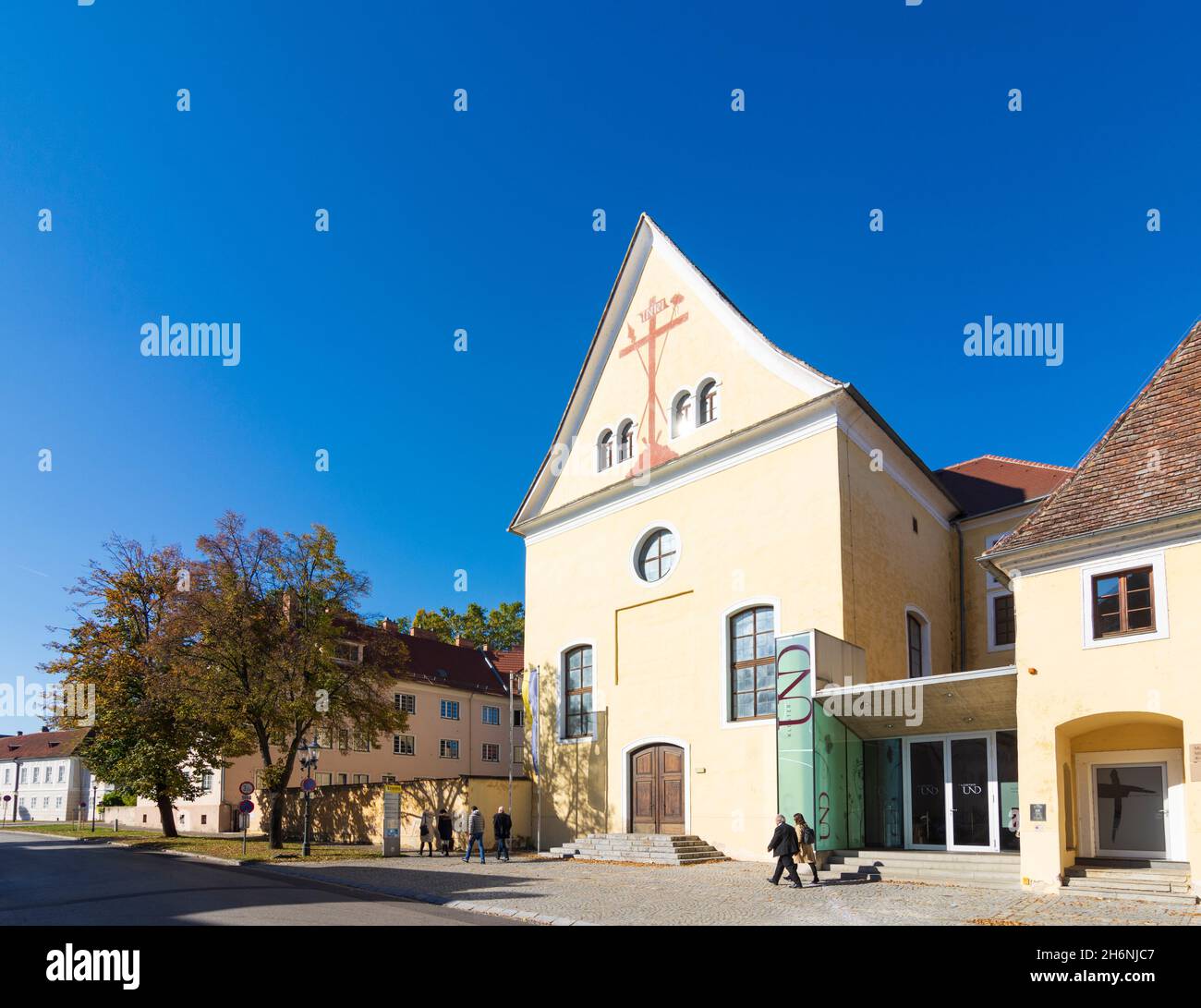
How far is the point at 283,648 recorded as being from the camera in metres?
27.4

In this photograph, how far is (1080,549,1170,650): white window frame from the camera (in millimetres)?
15414

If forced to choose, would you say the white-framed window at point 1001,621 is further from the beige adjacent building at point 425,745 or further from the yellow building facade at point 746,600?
the beige adjacent building at point 425,745

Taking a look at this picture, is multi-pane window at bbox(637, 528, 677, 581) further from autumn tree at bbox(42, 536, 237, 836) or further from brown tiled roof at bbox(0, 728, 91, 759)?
brown tiled roof at bbox(0, 728, 91, 759)

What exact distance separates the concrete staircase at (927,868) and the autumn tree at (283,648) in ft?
48.8

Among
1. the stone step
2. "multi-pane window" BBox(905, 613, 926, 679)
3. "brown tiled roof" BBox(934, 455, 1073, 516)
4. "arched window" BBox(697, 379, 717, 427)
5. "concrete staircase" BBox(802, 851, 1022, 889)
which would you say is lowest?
"concrete staircase" BBox(802, 851, 1022, 889)

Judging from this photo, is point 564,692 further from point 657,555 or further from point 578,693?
point 657,555

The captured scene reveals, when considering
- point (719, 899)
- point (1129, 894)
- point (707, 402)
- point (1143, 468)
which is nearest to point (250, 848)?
point (719, 899)

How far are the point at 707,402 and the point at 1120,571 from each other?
12421 mm

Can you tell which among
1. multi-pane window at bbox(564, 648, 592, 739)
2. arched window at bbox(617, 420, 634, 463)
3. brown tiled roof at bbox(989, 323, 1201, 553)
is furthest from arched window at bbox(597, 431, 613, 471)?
brown tiled roof at bbox(989, 323, 1201, 553)

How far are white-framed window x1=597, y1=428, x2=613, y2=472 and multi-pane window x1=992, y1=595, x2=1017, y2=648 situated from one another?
1213 cm

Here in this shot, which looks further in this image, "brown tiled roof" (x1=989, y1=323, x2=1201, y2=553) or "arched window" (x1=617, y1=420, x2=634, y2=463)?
"arched window" (x1=617, y1=420, x2=634, y2=463)

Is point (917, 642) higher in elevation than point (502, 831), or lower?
higher

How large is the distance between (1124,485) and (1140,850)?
639cm

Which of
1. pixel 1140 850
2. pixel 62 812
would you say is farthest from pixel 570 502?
pixel 62 812
